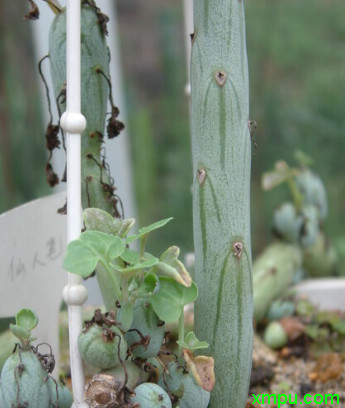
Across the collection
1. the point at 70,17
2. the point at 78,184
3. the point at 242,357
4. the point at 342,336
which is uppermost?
the point at 70,17

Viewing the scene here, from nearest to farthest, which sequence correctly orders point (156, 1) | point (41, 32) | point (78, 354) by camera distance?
1. point (78, 354)
2. point (41, 32)
3. point (156, 1)

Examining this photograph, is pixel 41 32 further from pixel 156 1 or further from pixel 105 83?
pixel 156 1

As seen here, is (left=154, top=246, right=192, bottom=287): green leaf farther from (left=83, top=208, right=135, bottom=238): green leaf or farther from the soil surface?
the soil surface

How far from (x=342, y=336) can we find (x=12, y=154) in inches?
35.8

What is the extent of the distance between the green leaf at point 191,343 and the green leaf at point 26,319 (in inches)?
4.3

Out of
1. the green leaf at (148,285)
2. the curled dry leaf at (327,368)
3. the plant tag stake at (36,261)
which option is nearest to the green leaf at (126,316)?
the green leaf at (148,285)

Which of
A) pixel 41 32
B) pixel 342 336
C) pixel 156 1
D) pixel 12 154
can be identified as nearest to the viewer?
pixel 342 336

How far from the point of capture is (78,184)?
0.50m

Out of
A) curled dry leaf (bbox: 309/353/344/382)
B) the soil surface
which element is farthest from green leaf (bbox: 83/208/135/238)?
curled dry leaf (bbox: 309/353/344/382)

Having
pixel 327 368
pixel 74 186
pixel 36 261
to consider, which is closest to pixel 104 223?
pixel 74 186

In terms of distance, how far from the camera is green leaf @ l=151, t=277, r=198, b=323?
47cm

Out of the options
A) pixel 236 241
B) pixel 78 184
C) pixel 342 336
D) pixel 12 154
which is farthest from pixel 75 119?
pixel 12 154

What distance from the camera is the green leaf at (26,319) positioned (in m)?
0.48

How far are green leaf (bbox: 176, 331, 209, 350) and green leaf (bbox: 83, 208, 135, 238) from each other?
0.09 meters
